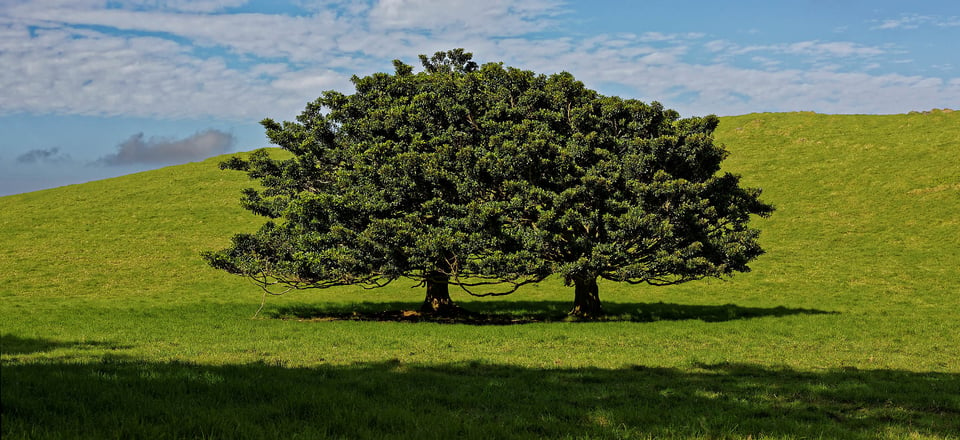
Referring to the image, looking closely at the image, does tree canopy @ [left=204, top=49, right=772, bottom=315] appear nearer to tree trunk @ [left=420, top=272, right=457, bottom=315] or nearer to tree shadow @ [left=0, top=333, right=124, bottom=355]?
tree trunk @ [left=420, top=272, right=457, bottom=315]

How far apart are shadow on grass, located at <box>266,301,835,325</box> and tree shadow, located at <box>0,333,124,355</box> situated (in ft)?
44.7

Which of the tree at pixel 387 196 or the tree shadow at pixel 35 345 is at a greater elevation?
the tree at pixel 387 196

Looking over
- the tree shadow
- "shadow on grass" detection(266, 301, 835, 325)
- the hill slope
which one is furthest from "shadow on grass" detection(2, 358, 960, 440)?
the hill slope

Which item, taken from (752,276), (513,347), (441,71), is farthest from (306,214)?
(752,276)

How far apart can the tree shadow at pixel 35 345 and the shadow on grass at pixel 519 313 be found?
1363 cm

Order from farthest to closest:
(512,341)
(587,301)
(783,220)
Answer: (783,220), (587,301), (512,341)

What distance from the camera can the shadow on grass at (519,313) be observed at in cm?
3591

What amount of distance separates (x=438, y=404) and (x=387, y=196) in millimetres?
22907

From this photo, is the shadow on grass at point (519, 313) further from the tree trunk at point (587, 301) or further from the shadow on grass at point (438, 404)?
the shadow on grass at point (438, 404)

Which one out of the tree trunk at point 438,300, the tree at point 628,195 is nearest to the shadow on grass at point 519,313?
the tree trunk at point 438,300

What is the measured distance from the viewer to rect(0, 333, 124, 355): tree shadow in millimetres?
21105

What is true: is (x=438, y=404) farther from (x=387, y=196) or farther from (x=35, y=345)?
(x=387, y=196)

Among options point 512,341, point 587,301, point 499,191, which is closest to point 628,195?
point 499,191

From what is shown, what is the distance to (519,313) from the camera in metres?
38.7
